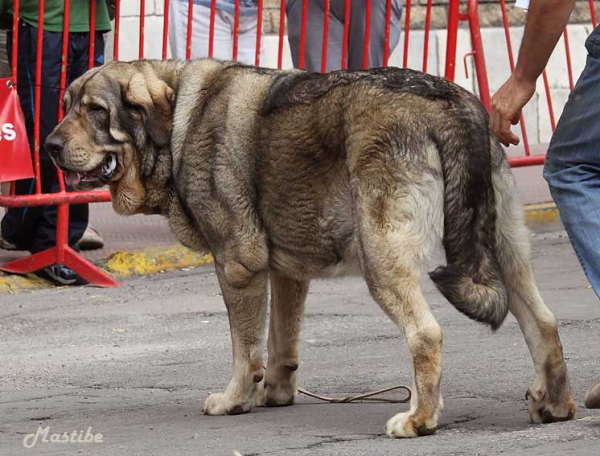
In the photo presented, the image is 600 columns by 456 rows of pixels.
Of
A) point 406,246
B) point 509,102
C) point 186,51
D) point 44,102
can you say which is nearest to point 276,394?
point 406,246

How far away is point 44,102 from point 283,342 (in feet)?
10.2

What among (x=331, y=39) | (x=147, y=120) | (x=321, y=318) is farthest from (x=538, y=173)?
(x=147, y=120)

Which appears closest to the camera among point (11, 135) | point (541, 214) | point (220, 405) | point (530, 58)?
point (530, 58)

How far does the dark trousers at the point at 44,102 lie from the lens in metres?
7.79

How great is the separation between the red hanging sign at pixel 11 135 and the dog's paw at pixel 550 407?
3828 mm

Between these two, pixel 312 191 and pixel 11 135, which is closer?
pixel 312 191

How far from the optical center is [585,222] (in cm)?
445

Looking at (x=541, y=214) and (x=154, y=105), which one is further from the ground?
(x=154, y=105)

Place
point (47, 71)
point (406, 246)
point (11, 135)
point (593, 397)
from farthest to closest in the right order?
point (47, 71) → point (11, 135) → point (593, 397) → point (406, 246)

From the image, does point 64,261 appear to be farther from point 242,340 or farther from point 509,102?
point 509,102

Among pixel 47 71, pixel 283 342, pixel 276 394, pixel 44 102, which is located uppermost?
pixel 47 71

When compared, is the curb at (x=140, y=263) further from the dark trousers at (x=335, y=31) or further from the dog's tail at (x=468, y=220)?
the dog's tail at (x=468, y=220)

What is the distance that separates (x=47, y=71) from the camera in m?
7.83

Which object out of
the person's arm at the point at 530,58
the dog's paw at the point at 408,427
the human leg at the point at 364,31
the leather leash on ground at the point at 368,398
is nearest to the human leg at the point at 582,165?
the person's arm at the point at 530,58
